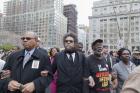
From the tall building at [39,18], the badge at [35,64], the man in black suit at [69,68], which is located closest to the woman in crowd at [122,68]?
the man in black suit at [69,68]

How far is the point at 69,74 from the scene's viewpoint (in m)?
4.92

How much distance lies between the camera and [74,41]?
522cm

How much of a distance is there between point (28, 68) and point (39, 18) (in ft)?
372

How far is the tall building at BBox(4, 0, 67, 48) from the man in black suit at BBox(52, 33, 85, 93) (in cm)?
10254

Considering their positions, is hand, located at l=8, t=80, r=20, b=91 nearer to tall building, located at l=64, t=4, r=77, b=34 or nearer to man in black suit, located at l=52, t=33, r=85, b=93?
man in black suit, located at l=52, t=33, r=85, b=93

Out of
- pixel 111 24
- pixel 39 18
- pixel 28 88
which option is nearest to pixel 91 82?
pixel 28 88

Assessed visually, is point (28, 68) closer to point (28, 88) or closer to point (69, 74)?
point (28, 88)

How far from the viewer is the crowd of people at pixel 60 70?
4.31 metres

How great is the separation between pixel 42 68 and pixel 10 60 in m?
0.48

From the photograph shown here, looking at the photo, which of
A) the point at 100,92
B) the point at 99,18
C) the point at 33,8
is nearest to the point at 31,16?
the point at 33,8

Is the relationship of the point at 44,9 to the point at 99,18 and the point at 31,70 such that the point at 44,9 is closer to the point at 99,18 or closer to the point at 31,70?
the point at 99,18

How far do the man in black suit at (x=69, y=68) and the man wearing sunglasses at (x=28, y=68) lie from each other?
52 cm

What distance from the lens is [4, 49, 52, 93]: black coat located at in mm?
4279

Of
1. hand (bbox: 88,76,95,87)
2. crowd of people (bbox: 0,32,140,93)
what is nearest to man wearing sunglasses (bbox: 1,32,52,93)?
crowd of people (bbox: 0,32,140,93)
